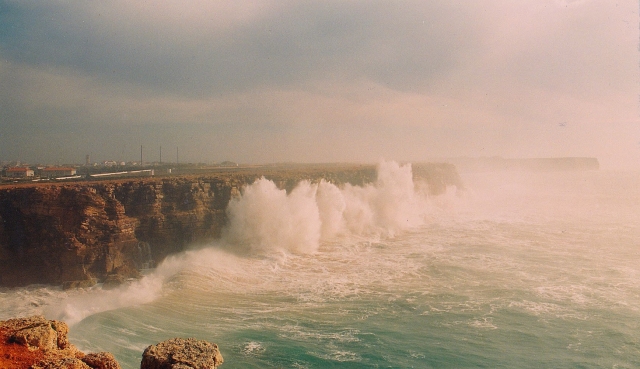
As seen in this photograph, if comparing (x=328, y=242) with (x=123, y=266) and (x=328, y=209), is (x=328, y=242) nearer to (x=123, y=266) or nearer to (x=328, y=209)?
(x=328, y=209)

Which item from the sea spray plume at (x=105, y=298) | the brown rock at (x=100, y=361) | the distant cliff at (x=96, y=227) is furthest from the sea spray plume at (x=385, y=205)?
the brown rock at (x=100, y=361)

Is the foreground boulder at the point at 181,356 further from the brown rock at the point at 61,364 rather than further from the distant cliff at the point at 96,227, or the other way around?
the distant cliff at the point at 96,227

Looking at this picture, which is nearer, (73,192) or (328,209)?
(73,192)

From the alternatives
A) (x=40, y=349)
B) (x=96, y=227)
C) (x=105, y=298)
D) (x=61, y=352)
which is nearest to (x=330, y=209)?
(x=96, y=227)

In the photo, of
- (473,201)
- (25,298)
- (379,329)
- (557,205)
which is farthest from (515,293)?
(473,201)

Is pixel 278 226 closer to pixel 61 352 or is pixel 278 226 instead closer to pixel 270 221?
pixel 270 221
